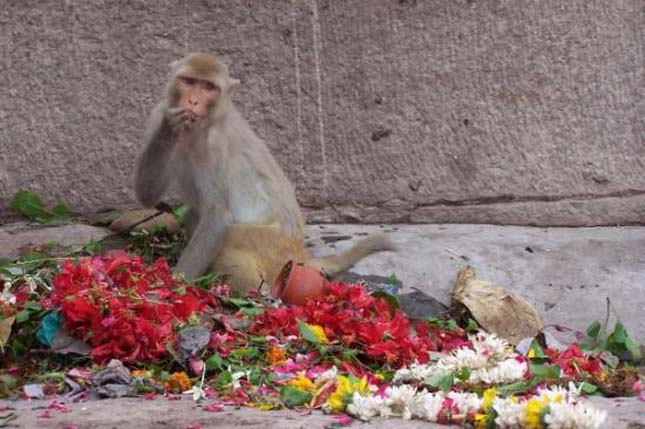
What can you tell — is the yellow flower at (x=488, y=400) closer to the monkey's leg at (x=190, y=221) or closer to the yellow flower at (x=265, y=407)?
the yellow flower at (x=265, y=407)

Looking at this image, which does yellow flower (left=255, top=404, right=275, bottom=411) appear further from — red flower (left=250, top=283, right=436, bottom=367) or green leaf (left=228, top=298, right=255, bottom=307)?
green leaf (left=228, top=298, right=255, bottom=307)

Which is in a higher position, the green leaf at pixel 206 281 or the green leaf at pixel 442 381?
the green leaf at pixel 206 281

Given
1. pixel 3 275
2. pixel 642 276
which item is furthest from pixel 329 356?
pixel 642 276

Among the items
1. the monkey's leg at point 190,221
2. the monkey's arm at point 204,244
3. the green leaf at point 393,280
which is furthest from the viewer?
the monkey's leg at point 190,221

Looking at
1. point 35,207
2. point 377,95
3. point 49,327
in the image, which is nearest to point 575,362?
point 49,327

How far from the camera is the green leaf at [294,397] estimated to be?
4.70 m

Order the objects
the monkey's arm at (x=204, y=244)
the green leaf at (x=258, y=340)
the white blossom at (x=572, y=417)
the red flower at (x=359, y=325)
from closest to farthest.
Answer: the white blossom at (x=572, y=417)
the red flower at (x=359, y=325)
the green leaf at (x=258, y=340)
the monkey's arm at (x=204, y=244)

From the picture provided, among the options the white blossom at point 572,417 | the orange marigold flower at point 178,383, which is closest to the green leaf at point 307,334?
the orange marigold flower at point 178,383

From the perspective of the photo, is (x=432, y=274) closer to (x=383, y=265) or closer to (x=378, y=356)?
(x=383, y=265)

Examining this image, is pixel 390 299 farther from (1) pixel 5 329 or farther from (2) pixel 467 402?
(1) pixel 5 329

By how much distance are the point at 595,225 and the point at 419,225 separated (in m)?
1.05

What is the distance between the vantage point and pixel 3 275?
6.02 metres

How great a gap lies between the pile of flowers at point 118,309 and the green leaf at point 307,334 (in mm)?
460

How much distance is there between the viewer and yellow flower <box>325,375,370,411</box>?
15.0ft
